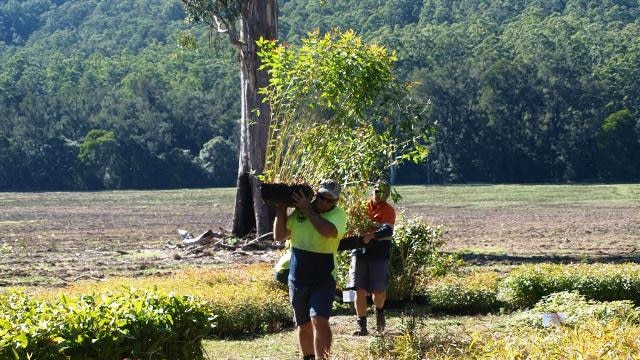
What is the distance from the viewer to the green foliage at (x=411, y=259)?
46.3 feet

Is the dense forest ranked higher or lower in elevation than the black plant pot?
higher

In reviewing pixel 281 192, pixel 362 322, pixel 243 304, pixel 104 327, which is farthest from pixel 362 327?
pixel 104 327

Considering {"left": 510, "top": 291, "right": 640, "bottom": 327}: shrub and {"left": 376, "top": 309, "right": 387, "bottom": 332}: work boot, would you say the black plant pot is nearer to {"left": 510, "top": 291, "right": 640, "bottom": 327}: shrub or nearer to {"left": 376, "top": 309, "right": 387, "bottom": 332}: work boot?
{"left": 510, "top": 291, "right": 640, "bottom": 327}: shrub

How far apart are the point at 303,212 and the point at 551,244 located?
1858 cm

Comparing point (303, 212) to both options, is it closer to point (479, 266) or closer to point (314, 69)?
point (314, 69)

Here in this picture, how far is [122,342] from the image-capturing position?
7508 mm

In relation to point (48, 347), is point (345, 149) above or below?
above

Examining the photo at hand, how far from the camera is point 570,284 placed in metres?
13.7

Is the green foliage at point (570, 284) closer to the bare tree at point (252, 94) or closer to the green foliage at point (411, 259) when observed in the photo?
the green foliage at point (411, 259)

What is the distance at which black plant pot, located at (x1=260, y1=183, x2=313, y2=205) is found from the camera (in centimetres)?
935

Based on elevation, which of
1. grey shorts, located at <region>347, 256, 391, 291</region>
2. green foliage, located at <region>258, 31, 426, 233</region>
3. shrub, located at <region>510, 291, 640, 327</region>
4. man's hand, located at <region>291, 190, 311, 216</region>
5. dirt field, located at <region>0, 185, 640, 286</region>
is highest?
green foliage, located at <region>258, 31, 426, 233</region>

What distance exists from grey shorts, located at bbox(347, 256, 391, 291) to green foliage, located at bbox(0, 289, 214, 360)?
137 inches

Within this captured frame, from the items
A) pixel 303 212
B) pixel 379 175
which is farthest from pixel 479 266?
pixel 303 212

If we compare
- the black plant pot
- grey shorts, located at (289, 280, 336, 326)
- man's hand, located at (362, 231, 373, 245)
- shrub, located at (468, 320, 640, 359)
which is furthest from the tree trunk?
shrub, located at (468, 320, 640, 359)
